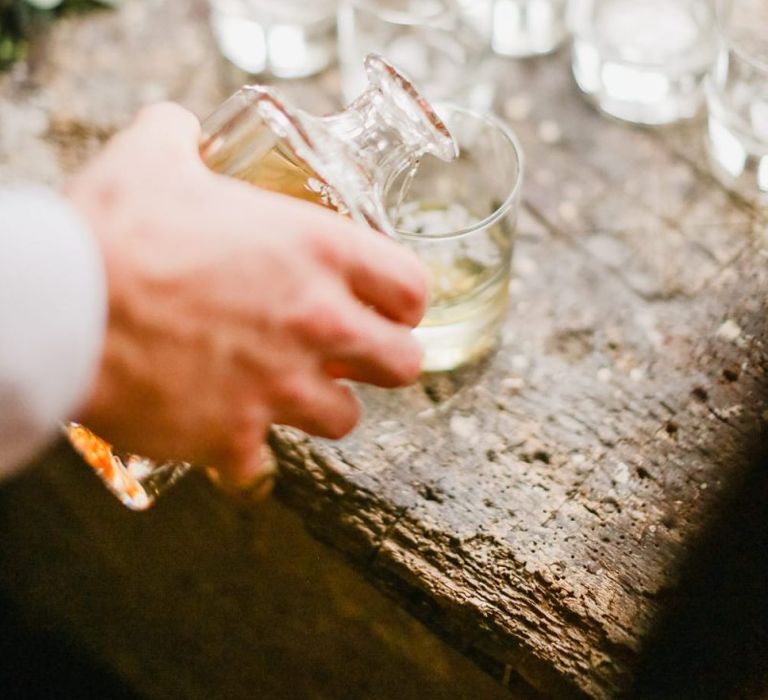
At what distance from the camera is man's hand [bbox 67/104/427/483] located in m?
0.39

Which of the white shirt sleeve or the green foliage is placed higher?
the white shirt sleeve

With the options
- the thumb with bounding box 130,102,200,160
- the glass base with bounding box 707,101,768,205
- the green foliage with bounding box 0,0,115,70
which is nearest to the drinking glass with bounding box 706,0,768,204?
the glass base with bounding box 707,101,768,205

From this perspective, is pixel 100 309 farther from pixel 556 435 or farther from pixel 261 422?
pixel 556 435

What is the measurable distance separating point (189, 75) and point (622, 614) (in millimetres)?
572

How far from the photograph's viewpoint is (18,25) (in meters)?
0.82

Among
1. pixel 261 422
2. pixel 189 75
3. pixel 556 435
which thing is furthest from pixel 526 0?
pixel 261 422

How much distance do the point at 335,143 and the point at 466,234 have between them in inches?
3.7

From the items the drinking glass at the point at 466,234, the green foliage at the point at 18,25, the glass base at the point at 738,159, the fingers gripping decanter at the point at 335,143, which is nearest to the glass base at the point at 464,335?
the drinking glass at the point at 466,234

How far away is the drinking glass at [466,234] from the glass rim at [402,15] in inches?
6.5

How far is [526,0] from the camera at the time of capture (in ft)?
2.55

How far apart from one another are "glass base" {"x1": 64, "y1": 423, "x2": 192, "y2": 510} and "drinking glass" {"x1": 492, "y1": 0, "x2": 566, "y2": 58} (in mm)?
488

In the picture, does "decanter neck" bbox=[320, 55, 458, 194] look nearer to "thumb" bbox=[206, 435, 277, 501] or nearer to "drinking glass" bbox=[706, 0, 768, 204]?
"thumb" bbox=[206, 435, 277, 501]

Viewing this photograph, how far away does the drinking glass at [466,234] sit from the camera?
0.57m

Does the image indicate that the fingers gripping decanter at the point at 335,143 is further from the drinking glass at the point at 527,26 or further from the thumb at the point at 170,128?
the drinking glass at the point at 527,26
